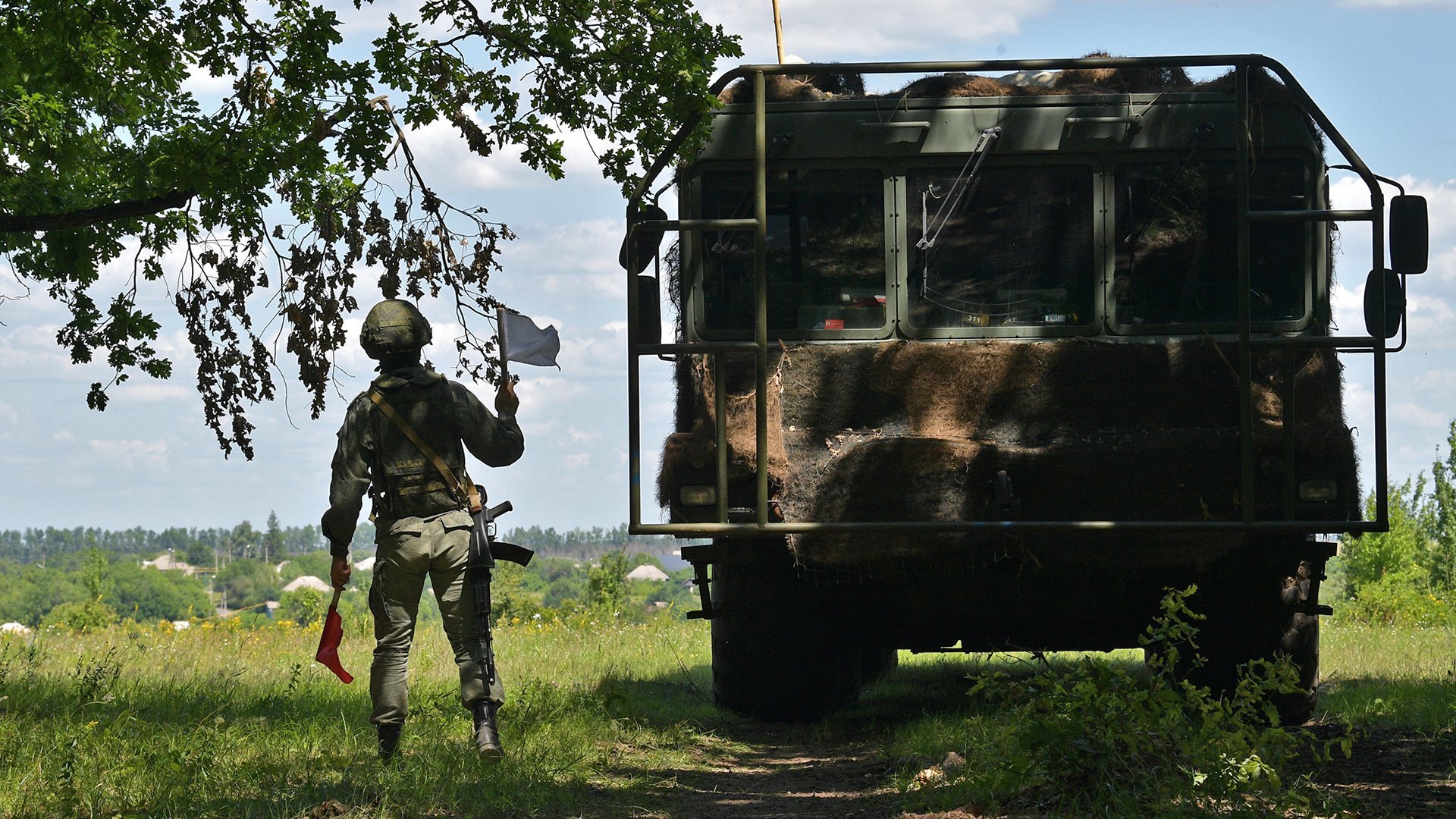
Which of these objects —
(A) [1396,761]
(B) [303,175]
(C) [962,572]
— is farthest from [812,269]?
(A) [1396,761]

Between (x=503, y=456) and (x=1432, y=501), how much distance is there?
138ft

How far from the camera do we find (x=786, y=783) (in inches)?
243

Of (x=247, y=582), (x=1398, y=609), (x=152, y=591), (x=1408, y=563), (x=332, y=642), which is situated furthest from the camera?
(x=247, y=582)

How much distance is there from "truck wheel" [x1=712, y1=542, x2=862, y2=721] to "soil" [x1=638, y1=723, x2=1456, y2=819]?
0.50 metres

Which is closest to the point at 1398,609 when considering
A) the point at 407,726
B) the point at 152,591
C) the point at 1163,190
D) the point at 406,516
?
the point at 1163,190

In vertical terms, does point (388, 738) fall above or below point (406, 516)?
below

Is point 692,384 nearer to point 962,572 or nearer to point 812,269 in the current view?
point 812,269

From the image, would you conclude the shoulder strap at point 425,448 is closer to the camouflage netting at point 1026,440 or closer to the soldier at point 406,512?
the soldier at point 406,512

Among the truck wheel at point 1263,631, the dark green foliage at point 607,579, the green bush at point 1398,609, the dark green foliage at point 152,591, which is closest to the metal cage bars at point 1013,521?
the truck wheel at point 1263,631

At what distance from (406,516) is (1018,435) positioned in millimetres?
2700

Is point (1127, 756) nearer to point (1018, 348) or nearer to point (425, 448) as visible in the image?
point (1018, 348)

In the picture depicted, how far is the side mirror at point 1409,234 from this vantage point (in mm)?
6418

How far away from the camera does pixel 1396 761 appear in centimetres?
582

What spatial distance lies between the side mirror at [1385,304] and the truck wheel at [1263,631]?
46.4 inches
